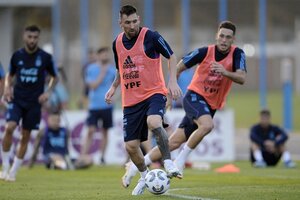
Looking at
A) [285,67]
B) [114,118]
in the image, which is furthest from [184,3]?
[114,118]

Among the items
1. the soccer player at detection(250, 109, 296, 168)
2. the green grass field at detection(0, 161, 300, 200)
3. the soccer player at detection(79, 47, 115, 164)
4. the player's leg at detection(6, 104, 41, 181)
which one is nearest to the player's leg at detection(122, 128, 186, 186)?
the green grass field at detection(0, 161, 300, 200)

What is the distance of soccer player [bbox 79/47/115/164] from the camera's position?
63.2 feet

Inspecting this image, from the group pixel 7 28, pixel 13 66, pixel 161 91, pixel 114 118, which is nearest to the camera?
pixel 161 91

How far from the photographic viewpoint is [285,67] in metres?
26.1

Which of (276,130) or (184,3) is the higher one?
(184,3)

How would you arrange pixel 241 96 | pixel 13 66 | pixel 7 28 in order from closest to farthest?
pixel 13 66 → pixel 7 28 → pixel 241 96

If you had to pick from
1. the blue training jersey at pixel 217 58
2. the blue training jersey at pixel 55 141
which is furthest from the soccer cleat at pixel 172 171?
the blue training jersey at pixel 55 141

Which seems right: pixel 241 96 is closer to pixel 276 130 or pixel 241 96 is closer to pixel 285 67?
pixel 285 67

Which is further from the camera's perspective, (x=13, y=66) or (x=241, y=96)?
(x=241, y=96)

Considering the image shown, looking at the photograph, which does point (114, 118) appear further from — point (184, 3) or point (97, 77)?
point (184, 3)

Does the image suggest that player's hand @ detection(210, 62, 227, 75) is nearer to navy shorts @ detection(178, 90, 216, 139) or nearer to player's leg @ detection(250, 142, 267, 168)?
navy shorts @ detection(178, 90, 216, 139)

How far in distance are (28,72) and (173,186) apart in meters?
3.24

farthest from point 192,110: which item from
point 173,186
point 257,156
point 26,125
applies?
point 257,156

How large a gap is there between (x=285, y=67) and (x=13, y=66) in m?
13.0
